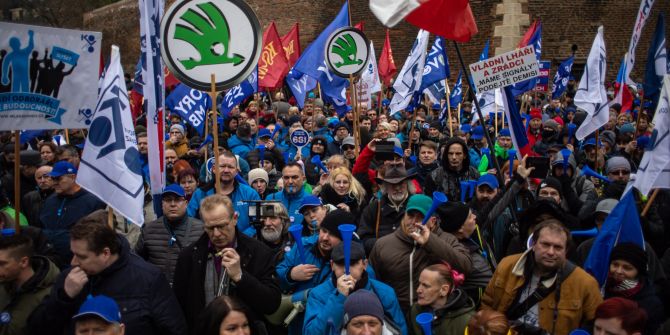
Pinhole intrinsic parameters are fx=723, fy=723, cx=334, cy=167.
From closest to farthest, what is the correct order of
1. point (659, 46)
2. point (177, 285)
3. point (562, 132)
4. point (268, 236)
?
1. point (177, 285)
2. point (268, 236)
3. point (659, 46)
4. point (562, 132)

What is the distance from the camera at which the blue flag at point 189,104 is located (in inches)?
371

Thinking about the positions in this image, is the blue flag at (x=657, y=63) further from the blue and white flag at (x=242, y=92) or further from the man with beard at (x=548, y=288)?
the blue and white flag at (x=242, y=92)

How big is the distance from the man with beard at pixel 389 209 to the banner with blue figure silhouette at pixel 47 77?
2.26 meters

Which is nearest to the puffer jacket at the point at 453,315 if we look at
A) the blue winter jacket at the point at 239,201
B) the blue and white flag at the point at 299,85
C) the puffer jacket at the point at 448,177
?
the blue winter jacket at the point at 239,201

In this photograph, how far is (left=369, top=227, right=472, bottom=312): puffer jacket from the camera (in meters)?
4.54

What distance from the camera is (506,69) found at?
6.68 metres

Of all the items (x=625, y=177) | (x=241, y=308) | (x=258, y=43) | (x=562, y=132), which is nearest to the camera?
(x=241, y=308)

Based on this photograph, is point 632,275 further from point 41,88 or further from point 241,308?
point 41,88

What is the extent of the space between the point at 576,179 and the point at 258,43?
3.84m

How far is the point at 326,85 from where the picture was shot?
36.9ft

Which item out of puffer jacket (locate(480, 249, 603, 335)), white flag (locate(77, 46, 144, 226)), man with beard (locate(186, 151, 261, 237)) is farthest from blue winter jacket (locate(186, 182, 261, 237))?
puffer jacket (locate(480, 249, 603, 335))

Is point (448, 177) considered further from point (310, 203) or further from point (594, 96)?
point (594, 96)

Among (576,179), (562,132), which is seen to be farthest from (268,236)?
(562,132)

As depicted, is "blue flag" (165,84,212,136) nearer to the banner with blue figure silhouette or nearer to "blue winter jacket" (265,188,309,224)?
"blue winter jacket" (265,188,309,224)
